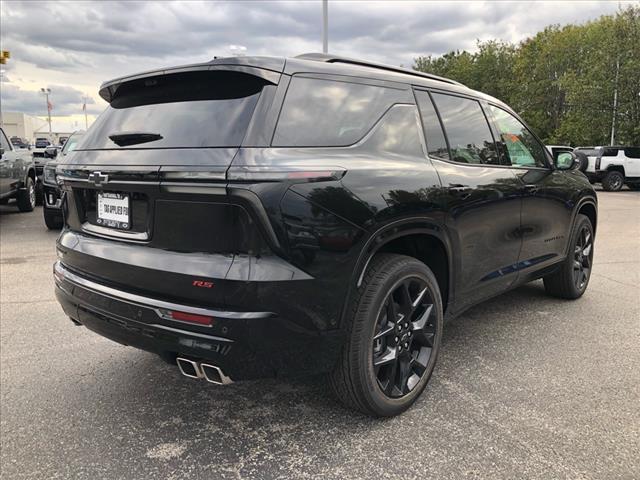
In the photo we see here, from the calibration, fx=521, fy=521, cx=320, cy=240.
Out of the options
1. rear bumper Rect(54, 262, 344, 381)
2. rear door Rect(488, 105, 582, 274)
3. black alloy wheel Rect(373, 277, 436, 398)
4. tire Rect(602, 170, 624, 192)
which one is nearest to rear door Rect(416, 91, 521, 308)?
rear door Rect(488, 105, 582, 274)

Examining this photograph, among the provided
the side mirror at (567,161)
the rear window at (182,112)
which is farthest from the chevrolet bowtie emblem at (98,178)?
the side mirror at (567,161)

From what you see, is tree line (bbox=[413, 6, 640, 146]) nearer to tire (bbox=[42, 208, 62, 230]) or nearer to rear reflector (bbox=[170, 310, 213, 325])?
tire (bbox=[42, 208, 62, 230])

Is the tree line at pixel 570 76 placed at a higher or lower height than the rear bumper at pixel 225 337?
higher

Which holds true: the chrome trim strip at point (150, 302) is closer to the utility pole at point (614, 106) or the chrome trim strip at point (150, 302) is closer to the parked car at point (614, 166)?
the parked car at point (614, 166)

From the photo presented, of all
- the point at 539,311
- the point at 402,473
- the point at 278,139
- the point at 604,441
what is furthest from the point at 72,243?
the point at 539,311

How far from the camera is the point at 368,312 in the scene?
2521 millimetres

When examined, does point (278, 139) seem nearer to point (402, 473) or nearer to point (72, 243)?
point (72, 243)

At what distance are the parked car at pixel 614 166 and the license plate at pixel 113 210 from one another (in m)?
20.7

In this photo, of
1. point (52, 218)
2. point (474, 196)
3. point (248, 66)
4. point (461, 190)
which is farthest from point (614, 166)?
point (248, 66)

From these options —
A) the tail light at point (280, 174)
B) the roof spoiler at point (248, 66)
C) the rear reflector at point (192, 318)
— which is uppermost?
the roof spoiler at point (248, 66)

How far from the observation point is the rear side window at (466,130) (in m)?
3.32

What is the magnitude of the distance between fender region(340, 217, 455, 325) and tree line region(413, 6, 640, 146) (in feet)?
90.8

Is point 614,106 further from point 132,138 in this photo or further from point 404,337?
point 132,138

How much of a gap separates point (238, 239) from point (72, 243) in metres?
1.20
